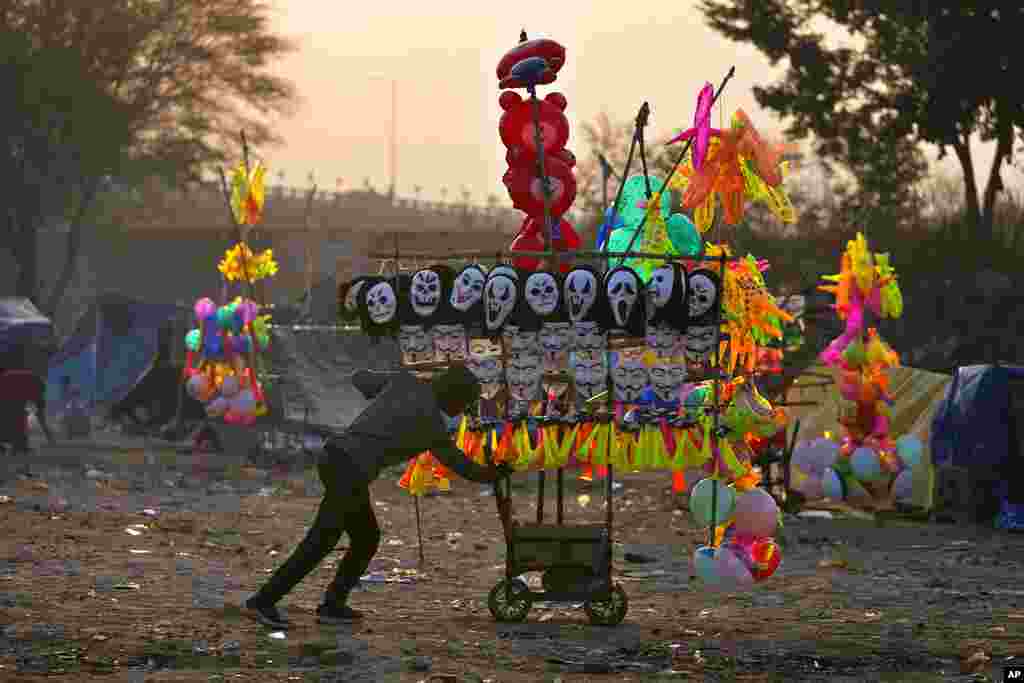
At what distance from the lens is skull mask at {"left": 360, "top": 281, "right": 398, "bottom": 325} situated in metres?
11.0

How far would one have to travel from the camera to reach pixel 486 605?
1185cm

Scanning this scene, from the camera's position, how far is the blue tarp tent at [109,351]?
31.6 m

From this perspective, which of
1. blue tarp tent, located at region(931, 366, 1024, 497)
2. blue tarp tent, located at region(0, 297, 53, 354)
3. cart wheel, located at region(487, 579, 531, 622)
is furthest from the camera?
blue tarp tent, located at region(0, 297, 53, 354)

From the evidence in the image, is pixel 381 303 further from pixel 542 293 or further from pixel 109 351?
pixel 109 351

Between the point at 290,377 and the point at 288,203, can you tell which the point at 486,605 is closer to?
the point at 290,377

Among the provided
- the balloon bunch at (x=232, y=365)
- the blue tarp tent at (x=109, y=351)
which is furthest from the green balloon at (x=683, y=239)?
the blue tarp tent at (x=109, y=351)

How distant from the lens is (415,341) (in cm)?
1109

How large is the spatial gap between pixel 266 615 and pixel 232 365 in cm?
1371

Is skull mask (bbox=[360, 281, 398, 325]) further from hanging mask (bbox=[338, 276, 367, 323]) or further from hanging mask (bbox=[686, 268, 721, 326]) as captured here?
hanging mask (bbox=[686, 268, 721, 326])

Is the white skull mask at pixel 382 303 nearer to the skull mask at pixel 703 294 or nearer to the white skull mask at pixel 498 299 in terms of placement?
the white skull mask at pixel 498 299

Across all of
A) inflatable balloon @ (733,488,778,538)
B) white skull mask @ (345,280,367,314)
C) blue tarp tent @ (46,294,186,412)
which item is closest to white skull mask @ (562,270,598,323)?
white skull mask @ (345,280,367,314)

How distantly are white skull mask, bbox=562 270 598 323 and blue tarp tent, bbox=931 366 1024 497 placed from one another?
26.4 ft

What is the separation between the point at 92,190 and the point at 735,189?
110ft

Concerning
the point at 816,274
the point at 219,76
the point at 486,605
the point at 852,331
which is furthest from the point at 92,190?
the point at 486,605
